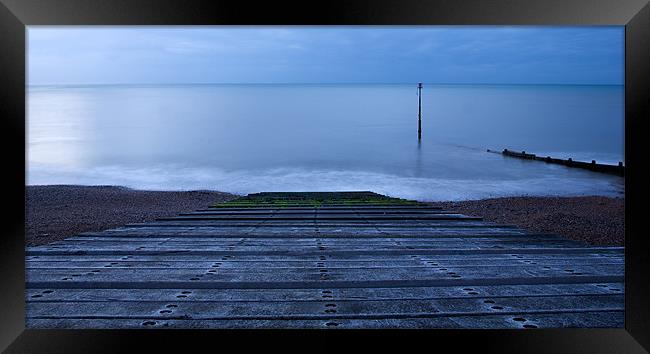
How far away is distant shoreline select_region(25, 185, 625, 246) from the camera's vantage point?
28.5 ft

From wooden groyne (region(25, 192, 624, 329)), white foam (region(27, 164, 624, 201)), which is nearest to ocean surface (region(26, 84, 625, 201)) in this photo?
white foam (region(27, 164, 624, 201))

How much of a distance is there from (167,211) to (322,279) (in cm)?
892

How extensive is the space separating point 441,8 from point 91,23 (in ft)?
6.25

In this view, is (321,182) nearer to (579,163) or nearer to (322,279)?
(579,163)

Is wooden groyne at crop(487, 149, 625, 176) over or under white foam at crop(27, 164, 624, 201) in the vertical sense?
over

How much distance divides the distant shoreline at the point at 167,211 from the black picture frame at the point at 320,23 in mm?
4845

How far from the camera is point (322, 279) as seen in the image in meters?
4.12

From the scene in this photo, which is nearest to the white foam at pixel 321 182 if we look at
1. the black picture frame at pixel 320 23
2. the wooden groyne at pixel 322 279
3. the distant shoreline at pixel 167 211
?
the distant shoreline at pixel 167 211

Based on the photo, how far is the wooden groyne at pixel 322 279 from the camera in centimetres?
335

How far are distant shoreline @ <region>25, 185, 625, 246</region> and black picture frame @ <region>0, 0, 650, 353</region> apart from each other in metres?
4.85

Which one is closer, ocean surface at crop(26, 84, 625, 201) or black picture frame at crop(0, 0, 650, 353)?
black picture frame at crop(0, 0, 650, 353)

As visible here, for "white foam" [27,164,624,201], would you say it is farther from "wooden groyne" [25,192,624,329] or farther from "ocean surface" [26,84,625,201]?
"wooden groyne" [25,192,624,329]

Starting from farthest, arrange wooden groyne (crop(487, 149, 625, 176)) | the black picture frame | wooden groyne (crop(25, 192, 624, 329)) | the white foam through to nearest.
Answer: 1. wooden groyne (crop(487, 149, 625, 176))
2. the white foam
3. wooden groyne (crop(25, 192, 624, 329))
4. the black picture frame

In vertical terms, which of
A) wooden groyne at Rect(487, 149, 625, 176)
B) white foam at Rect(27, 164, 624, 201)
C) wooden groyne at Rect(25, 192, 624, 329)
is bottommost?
wooden groyne at Rect(25, 192, 624, 329)
